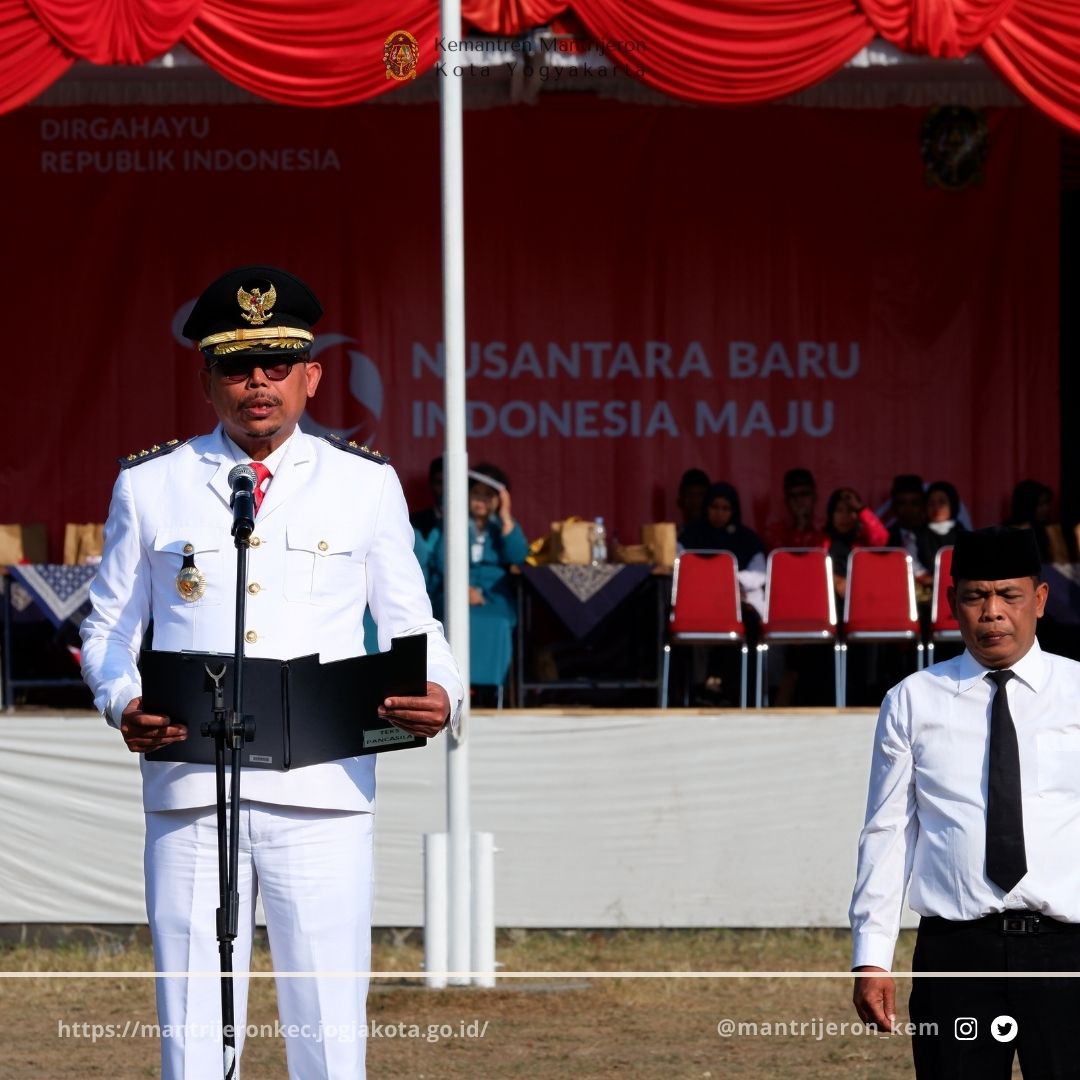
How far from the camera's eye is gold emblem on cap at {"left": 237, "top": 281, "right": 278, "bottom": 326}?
12.6 ft

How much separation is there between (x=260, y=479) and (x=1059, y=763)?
5.30 feet

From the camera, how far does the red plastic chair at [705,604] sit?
1098 cm

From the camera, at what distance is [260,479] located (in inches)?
155

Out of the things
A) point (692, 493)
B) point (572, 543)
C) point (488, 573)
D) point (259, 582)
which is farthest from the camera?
point (692, 493)

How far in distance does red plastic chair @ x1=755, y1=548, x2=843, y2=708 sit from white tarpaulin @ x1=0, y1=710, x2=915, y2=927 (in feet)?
8.95

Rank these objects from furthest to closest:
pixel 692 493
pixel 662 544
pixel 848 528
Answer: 1. pixel 692 493
2. pixel 848 528
3. pixel 662 544

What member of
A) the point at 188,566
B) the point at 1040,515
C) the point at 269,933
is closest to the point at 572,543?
the point at 1040,515

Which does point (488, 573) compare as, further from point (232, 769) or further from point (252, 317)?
point (232, 769)

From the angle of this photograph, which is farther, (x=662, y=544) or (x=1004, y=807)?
(x=662, y=544)

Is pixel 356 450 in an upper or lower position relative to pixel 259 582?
upper

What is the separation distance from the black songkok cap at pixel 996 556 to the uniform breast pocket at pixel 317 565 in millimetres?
1186

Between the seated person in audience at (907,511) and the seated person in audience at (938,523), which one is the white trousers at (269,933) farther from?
the seated person in audience at (907,511)

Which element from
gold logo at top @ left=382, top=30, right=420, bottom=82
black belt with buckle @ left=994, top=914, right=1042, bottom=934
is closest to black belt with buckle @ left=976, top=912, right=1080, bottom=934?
black belt with buckle @ left=994, top=914, right=1042, bottom=934

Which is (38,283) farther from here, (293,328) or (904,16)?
(293,328)
